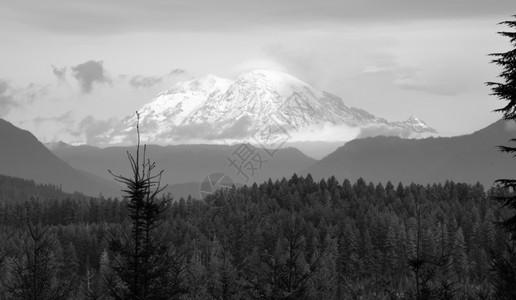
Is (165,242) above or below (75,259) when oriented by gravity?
above

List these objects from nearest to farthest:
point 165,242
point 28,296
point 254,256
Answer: point 165,242, point 28,296, point 254,256

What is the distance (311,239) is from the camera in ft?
631

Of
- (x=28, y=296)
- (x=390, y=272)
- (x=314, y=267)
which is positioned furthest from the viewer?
(x=390, y=272)

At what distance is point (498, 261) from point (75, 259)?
16792cm

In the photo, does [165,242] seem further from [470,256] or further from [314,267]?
[470,256]

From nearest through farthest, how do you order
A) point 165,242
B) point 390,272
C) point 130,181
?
point 130,181 → point 165,242 → point 390,272

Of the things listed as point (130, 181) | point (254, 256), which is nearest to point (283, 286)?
point (130, 181)

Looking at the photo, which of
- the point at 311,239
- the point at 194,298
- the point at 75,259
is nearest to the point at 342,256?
the point at 311,239

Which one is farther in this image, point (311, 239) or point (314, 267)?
point (311, 239)

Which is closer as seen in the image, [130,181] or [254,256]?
[130,181]

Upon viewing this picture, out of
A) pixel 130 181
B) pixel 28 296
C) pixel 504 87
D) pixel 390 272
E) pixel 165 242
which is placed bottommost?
pixel 390 272

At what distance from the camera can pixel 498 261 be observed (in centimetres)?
3081

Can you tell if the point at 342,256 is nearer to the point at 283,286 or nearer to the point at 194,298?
the point at 194,298

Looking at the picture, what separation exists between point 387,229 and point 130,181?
172m
